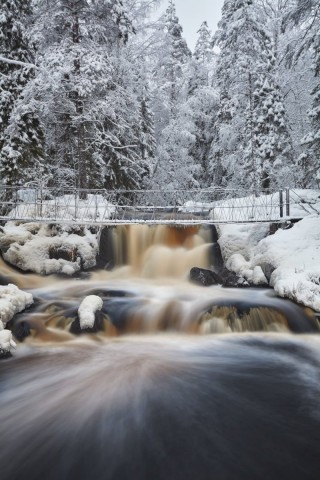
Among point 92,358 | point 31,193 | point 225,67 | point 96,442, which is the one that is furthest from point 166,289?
point 225,67

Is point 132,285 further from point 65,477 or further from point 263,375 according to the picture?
point 65,477

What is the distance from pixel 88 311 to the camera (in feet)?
27.9

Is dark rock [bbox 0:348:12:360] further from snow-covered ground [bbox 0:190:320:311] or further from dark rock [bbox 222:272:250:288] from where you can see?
dark rock [bbox 222:272:250:288]

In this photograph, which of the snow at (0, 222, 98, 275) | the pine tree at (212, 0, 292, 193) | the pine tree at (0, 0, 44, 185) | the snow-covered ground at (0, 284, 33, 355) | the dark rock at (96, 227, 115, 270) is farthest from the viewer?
the pine tree at (212, 0, 292, 193)

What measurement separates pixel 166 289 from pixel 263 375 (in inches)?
208

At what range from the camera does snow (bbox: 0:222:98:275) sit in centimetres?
1244

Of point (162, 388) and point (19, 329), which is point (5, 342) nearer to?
point (19, 329)

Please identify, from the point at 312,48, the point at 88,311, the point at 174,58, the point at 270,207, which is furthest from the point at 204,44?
the point at 88,311

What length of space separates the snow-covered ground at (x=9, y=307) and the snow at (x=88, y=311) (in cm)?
157

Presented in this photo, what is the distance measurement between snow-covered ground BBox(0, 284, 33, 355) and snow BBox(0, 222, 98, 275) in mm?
3304

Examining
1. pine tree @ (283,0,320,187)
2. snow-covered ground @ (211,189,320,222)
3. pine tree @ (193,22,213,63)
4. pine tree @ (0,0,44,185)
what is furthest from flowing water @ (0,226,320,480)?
pine tree @ (193,22,213,63)

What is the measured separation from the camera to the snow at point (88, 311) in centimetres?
820

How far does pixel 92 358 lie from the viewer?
710cm

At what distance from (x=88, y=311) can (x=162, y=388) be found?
321 cm
